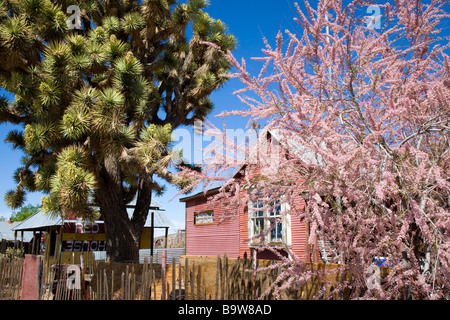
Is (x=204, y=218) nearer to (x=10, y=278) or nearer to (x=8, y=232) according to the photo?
(x=10, y=278)

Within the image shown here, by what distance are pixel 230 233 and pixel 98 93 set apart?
821cm

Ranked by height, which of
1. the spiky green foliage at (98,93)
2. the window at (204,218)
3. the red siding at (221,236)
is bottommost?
the red siding at (221,236)

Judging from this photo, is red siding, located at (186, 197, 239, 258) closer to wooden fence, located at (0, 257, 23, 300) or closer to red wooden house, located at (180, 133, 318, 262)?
red wooden house, located at (180, 133, 318, 262)

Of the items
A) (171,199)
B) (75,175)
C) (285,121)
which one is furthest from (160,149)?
(285,121)

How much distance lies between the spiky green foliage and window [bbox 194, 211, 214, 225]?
4682mm

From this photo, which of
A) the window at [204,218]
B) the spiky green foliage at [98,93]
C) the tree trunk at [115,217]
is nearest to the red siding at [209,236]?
the window at [204,218]

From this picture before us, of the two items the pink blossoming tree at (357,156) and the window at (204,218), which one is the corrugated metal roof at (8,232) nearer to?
the window at (204,218)

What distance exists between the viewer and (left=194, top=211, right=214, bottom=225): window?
17.3 metres

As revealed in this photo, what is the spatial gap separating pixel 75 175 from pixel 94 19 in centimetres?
738

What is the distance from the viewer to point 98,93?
35.6ft

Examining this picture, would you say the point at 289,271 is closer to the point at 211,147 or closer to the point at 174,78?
the point at 211,147

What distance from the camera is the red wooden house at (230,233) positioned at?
478 inches

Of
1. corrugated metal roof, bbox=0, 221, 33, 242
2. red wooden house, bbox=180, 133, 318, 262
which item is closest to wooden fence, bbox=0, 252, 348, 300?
red wooden house, bbox=180, 133, 318, 262
